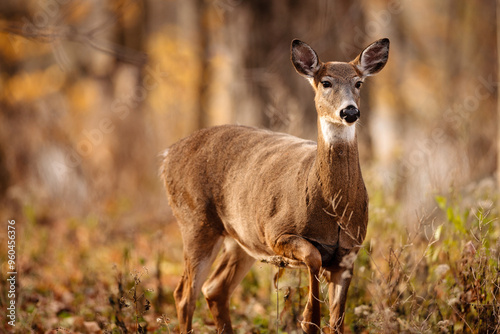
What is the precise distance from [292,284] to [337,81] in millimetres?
1925

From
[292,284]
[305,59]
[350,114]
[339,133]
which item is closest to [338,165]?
[339,133]

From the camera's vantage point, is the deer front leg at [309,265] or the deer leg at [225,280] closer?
the deer front leg at [309,265]

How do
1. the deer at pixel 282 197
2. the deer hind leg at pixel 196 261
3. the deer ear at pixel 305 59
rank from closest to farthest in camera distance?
the deer at pixel 282 197 → the deer ear at pixel 305 59 → the deer hind leg at pixel 196 261

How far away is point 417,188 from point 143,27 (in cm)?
1567

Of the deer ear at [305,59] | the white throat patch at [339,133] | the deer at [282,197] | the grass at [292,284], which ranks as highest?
the deer ear at [305,59]

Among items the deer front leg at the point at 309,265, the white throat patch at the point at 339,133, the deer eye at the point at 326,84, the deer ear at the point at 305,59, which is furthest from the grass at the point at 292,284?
the deer ear at the point at 305,59

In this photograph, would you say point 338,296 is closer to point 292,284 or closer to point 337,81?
point 292,284

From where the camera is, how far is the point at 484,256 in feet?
15.3

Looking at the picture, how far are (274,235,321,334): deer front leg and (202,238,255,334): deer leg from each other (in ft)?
4.25

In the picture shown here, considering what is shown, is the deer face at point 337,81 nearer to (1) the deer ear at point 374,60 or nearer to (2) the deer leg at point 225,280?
(1) the deer ear at point 374,60

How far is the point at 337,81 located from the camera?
4.75 m

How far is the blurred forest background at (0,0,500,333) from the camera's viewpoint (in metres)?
6.55

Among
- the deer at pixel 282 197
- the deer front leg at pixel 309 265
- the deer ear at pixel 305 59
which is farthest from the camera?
the deer ear at pixel 305 59

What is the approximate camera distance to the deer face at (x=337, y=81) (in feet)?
14.9
